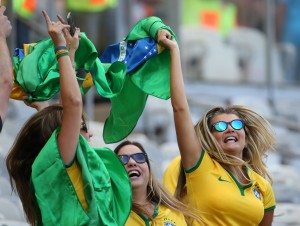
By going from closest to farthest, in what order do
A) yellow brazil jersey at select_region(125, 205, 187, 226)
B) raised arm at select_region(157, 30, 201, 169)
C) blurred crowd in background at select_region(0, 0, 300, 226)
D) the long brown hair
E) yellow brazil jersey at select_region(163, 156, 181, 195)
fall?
the long brown hair → yellow brazil jersey at select_region(125, 205, 187, 226) → raised arm at select_region(157, 30, 201, 169) → yellow brazil jersey at select_region(163, 156, 181, 195) → blurred crowd in background at select_region(0, 0, 300, 226)

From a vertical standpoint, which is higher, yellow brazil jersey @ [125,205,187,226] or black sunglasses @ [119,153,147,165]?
black sunglasses @ [119,153,147,165]

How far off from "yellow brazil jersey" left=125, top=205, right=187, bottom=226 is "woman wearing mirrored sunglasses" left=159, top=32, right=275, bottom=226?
0.15 meters

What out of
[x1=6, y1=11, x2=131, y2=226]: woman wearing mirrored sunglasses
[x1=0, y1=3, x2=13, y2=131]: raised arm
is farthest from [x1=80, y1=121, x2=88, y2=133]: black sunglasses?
[x1=0, y1=3, x2=13, y2=131]: raised arm

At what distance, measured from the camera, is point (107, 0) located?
12.2m

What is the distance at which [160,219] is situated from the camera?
16.9ft

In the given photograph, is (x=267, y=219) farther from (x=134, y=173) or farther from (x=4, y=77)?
(x=4, y=77)

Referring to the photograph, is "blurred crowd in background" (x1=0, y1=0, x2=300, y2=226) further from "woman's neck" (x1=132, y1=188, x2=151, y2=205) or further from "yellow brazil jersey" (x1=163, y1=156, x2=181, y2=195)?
"woman's neck" (x1=132, y1=188, x2=151, y2=205)

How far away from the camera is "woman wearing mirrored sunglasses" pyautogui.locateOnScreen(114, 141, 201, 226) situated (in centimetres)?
514

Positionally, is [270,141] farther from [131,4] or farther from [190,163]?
[131,4]

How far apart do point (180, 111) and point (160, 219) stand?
55cm

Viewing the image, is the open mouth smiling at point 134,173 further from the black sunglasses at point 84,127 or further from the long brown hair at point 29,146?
the long brown hair at point 29,146

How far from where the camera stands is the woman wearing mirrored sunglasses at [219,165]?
5273mm

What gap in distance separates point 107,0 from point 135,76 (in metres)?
6.99

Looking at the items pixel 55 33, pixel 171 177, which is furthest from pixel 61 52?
pixel 171 177
